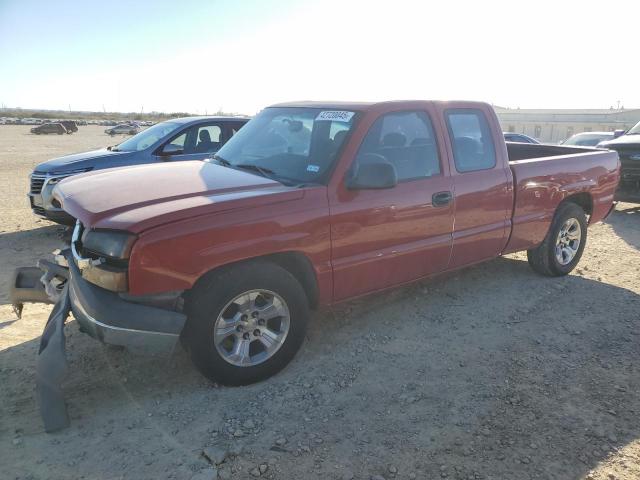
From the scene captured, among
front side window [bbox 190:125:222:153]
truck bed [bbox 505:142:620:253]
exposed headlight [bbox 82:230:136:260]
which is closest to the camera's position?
exposed headlight [bbox 82:230:136:260]

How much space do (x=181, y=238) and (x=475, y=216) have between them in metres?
2.73

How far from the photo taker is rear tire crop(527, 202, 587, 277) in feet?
17.7

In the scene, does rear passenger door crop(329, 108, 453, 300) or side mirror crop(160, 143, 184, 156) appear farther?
side mirror crop(160, 143, 184, 156)

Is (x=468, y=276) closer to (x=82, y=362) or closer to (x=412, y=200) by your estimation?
(x=412, y=200)

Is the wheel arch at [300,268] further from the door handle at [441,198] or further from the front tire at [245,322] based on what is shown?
the door handle at [441,198]

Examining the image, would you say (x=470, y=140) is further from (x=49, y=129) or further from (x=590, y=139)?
(x=49, y=129)

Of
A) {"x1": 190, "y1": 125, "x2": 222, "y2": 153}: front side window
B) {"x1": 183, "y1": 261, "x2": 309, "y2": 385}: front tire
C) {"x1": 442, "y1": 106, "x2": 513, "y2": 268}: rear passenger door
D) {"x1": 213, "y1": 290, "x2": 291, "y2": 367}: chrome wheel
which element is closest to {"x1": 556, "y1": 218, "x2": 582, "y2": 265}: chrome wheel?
{"x1": 442, "y1": 106, "x2": 513, "y2": 268}: rear passenger door

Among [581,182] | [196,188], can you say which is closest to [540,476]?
[196,188]

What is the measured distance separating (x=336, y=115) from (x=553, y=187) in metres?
2.68

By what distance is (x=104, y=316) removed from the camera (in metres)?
2.84

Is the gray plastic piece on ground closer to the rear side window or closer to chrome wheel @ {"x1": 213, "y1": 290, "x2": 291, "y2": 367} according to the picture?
chrome wheel @ {"x1": 213, "y1": 290, "x2": 291, "y2": 367}

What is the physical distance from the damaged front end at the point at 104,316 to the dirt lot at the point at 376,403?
225 millimetres

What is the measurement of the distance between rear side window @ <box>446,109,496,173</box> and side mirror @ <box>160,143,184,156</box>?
180 inches

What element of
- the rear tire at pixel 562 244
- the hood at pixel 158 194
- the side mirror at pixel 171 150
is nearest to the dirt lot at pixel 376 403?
the rear tire at pixel 562 244
